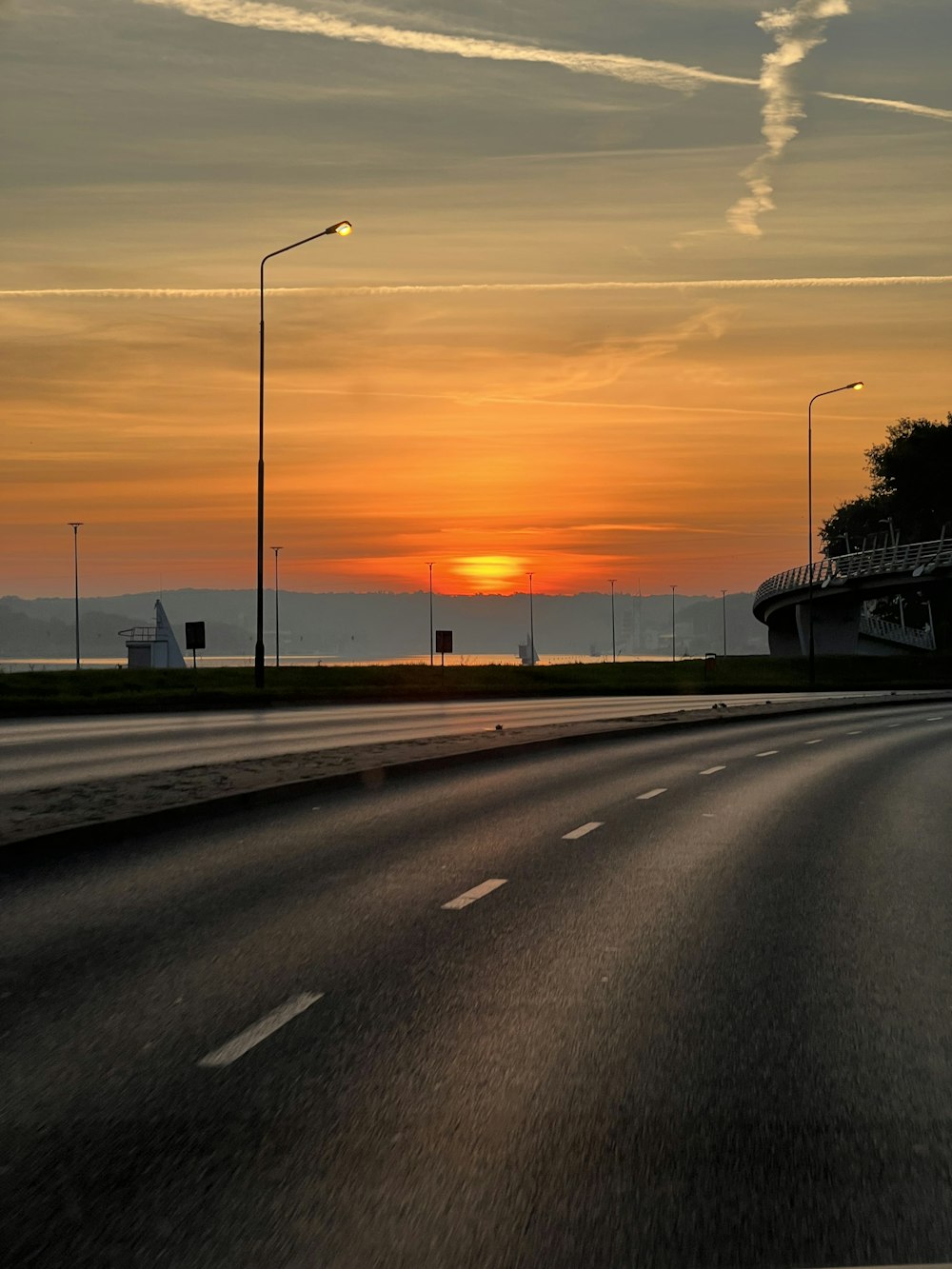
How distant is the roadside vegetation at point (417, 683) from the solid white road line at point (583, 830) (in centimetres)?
2353

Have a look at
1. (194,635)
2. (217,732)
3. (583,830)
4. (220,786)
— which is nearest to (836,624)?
(194,635)

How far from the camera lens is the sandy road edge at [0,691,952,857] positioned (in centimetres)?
1193

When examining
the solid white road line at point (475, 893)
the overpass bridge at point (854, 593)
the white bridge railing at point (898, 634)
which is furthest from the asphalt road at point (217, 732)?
the white bridge railing at point (898, 634)

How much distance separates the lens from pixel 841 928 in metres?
8.73

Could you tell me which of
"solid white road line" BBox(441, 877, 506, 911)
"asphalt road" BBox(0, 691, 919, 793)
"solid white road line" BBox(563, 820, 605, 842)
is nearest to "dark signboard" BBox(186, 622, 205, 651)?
"asphalt road" BBox(0, 691, 919, 793)

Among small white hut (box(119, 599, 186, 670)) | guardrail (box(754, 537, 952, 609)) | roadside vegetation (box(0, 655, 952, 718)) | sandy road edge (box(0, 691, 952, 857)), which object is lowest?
sandy road edge (box(0, 691, 952, 857))

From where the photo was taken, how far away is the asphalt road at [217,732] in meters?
19.8

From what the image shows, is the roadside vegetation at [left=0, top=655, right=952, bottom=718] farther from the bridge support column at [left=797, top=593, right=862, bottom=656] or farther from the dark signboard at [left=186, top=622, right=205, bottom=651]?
the bridge support column at [left=797, top=593, right=862, bottom=656]

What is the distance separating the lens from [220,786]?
15.1m

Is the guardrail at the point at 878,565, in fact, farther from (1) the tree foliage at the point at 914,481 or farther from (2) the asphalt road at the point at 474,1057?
(2) the asphalt road at the point at 474,1057

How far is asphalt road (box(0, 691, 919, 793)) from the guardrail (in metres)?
38.7

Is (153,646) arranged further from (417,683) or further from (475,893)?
(475,893)

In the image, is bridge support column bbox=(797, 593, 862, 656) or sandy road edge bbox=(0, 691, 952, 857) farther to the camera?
bridge support column bbox=(797, 593, 862, 656)

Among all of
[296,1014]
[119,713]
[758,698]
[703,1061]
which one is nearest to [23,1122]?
[296,1014]
